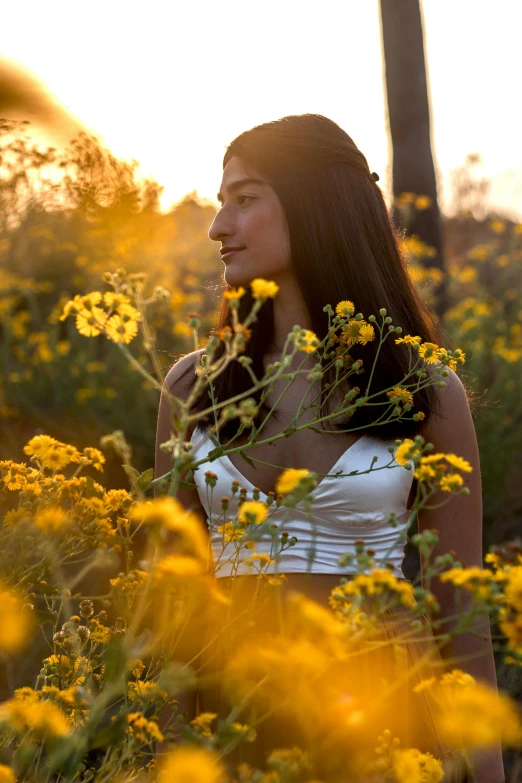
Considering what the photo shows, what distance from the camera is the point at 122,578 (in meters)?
0.96

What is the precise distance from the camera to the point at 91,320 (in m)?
1.07

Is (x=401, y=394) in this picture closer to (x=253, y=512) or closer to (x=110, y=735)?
(x=253, y=512)

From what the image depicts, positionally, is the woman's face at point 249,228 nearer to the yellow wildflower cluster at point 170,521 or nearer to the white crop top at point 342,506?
the white crop top at point 342,506

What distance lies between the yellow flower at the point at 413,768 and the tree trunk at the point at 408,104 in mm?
4868

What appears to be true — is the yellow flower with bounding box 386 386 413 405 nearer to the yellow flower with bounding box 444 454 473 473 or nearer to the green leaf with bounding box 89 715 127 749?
the yellow flower with bounding box 444 454 473 473

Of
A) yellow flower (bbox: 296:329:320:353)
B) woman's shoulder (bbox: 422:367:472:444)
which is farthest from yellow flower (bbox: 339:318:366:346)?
woman's shoulder (bbox: 422:367:472:444)

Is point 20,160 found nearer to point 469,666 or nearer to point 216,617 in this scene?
point 216,617

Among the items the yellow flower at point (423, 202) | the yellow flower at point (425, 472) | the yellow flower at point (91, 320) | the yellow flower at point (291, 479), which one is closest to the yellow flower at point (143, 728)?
the yellow flower at point (291, 479)

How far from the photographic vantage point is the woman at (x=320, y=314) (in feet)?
5.36

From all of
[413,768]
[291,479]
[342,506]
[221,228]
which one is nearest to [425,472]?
[291,479]

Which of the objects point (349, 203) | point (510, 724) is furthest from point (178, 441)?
point (349, 203)

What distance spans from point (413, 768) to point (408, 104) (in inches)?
214

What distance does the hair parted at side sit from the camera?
1.76 meters

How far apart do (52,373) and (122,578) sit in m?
4.16
